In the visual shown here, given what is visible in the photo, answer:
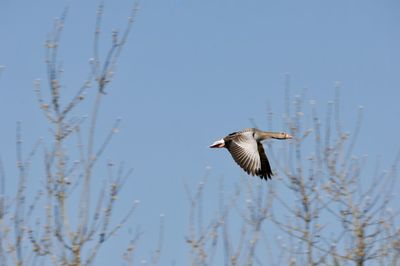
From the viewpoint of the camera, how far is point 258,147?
13516 mm

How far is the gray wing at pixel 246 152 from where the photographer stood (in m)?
12.8

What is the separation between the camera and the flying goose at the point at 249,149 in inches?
505

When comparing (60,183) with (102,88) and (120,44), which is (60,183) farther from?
(120,44)

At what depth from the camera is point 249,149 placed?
520 inches

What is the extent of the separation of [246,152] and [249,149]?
0.24 feet

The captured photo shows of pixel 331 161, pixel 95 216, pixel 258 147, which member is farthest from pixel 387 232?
pixel 258 147

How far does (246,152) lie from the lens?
1318 centimetres

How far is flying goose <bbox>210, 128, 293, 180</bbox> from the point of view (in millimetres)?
12828

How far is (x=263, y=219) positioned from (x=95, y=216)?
2.30m

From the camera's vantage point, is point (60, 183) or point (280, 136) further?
point (280, 136)

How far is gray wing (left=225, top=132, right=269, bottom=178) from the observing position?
12773 mm

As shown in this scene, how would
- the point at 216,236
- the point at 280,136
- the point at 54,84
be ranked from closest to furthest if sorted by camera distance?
1. the point at 54,84
2. the point at 216,236
3. the point at 280,136

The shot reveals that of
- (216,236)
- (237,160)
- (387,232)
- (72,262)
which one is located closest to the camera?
(72,262)

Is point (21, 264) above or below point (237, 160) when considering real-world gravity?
below
